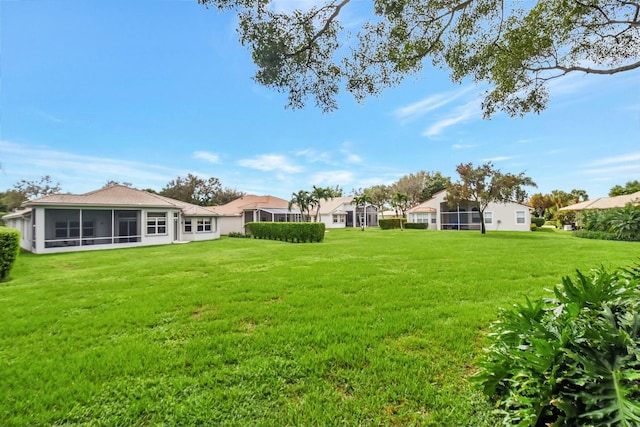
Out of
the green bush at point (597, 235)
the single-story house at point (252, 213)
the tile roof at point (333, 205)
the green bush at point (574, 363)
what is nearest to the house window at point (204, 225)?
the single-story house at point (252, 213)

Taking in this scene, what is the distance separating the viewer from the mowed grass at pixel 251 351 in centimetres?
240

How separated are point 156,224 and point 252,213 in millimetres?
12349

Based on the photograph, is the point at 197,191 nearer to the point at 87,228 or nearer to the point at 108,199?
the point at 87,228

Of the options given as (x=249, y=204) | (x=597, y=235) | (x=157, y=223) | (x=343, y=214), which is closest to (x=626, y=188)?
(x=597, y=235)

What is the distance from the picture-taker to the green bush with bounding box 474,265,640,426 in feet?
5.69

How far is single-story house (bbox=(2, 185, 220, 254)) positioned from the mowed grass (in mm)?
12642

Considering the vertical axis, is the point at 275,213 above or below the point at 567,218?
above

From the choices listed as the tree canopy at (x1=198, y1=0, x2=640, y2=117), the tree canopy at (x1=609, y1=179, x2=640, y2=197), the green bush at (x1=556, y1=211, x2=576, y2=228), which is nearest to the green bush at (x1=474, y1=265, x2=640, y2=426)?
the tree canopy at (x1=198, y1=0, x2=640, y2=117)

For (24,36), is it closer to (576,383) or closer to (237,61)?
(237,61)

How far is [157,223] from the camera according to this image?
21266 mm

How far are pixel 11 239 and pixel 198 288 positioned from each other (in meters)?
7.70

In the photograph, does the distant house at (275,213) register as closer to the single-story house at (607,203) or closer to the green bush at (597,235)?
the green bush at (597,235)

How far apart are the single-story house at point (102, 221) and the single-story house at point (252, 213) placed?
620 centimetres

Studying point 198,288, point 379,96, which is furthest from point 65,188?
point 379,96
